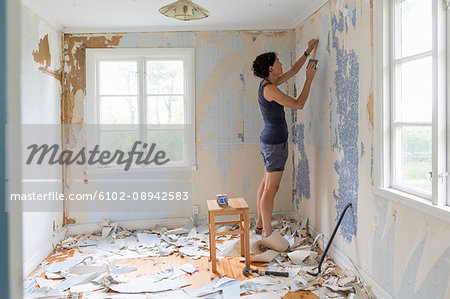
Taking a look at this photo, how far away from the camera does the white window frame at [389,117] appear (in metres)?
1.83

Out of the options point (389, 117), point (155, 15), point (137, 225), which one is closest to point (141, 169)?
point (137, 225)

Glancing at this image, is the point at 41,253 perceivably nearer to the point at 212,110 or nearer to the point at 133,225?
the point at 133,225

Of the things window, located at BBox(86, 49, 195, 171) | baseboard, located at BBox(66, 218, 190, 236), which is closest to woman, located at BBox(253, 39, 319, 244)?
window, located at BBox(86, 49, 195, 171)

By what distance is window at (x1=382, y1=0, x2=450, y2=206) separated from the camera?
1846 mm

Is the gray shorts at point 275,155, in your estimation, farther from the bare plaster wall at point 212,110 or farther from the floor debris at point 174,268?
the bare plaster wall at point 212,110

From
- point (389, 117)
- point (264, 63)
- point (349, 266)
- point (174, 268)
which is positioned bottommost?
→ point (174, 268)

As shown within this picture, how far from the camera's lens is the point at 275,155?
346 cm

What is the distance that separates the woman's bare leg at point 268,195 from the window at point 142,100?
1.16m

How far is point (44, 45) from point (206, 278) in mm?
2839

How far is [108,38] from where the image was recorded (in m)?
4.22

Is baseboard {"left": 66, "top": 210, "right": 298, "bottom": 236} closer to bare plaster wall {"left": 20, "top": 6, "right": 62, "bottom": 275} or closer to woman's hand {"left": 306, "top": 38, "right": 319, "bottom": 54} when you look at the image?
bare plaster wall {"left": 20, "top": 6, "right": 62, "bottom": 275}

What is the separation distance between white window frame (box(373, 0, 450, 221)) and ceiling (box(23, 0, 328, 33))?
114 cm

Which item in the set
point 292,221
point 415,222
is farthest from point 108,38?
point 415,222

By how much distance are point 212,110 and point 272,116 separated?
1.10 m
